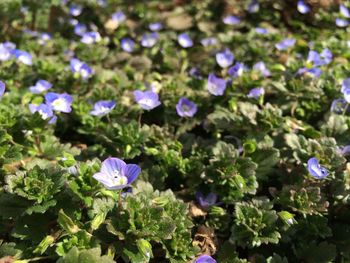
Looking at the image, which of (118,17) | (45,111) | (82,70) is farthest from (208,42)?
(45,111)

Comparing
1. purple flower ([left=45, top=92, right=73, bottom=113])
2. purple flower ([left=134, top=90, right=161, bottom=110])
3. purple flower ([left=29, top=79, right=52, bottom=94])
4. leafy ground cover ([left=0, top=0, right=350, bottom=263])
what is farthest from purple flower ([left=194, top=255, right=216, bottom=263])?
purple flower ([left=29, top=79, right=52, bottom=94])

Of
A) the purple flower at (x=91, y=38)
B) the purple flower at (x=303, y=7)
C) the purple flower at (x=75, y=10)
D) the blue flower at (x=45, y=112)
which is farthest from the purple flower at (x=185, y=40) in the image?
the blue flower at (x=45, y=112)

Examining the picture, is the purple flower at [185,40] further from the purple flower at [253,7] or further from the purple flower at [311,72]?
→ the purple flower at [311,72]

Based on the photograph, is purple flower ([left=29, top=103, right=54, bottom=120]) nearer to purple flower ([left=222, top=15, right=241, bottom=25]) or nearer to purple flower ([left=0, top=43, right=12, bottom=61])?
purple flower ([left=0, top=43, right=12, bottom=61])

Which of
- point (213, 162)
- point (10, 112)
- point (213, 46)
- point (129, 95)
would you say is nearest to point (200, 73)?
point (213, 46)

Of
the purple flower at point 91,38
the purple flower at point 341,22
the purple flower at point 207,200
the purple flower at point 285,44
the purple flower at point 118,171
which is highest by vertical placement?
the purple flower at point 118,171

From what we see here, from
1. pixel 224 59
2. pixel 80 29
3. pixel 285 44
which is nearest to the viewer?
pixel 224 59

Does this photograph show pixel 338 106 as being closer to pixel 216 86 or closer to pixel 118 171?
pixel 216 86

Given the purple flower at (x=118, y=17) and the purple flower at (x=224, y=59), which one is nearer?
the purple flower at (x=224, y=59)
